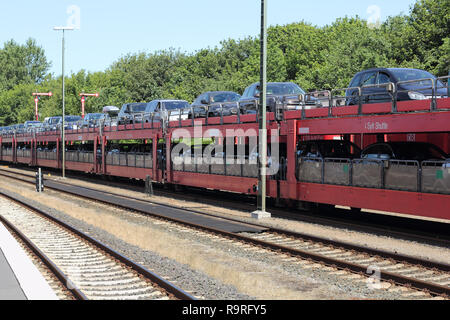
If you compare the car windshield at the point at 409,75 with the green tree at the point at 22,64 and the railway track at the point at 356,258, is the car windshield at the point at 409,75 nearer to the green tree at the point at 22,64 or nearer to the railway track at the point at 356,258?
the railway track at the point at 356,258

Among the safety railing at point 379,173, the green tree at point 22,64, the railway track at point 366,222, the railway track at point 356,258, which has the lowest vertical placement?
the railway track at point 366,222

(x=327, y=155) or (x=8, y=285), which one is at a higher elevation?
(x=327, y=155)

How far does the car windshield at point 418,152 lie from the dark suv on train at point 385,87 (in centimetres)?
126

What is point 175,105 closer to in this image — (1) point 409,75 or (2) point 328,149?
(2) point 328,149

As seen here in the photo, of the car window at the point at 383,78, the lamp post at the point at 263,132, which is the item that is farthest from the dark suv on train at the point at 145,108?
the car window at the point at 383,78

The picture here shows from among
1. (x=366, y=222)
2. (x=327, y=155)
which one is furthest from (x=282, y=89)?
(x=366, y=222)

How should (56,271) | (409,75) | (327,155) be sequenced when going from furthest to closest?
(327,155) < (409,75) < (56,271)

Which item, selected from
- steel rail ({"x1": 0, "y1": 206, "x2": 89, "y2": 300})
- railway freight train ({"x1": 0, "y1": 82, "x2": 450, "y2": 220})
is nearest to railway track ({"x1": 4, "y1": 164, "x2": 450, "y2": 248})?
railway freight train ({"x1": 0, "y1": 82, "x2": 450, "y2": 220})

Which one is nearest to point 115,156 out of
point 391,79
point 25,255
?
point 391,79

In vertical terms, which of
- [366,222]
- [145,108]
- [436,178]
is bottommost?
[366,222]

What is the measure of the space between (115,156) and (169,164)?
27.4ft

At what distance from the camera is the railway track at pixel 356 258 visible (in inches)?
388

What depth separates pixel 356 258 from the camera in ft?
39.7

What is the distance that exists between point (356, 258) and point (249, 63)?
219ft
